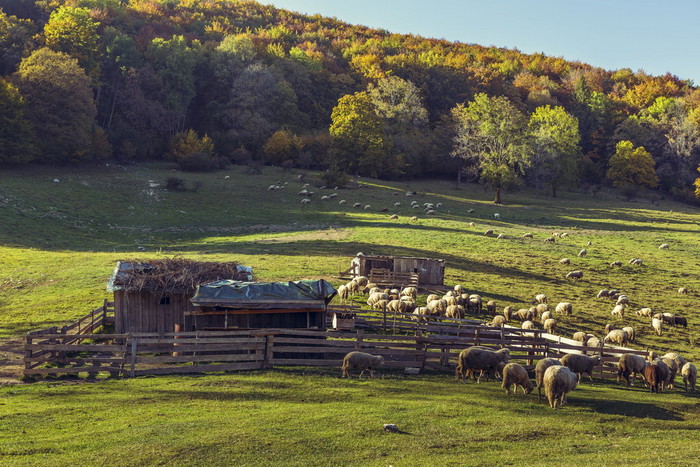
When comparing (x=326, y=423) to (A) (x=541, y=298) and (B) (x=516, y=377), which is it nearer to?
(B) (x=516, y=377)

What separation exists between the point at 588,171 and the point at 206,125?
212ft

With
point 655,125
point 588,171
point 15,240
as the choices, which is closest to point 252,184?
point 15,240

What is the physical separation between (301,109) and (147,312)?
8794 centimetres

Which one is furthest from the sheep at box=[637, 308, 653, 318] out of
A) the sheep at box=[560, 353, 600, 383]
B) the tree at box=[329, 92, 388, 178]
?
the tree at box=[329, 92, 388, 178]

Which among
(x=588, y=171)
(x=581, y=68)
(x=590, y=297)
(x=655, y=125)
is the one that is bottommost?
(x=590, y=297)

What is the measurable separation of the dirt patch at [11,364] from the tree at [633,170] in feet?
325

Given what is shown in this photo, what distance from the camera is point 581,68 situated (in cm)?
15325

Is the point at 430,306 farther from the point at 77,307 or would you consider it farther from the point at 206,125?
the point at 206,125

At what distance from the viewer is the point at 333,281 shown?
39.0 metres

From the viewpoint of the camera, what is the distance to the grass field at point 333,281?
14.9 metres

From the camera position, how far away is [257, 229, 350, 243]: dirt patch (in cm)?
5366

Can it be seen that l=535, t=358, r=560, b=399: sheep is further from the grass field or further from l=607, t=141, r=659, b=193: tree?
l=607, t=141, r=659, b=193: tree

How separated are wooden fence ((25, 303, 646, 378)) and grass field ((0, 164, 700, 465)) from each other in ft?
2.86

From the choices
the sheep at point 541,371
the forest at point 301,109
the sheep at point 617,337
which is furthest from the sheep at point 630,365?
the forest at point 301,109
